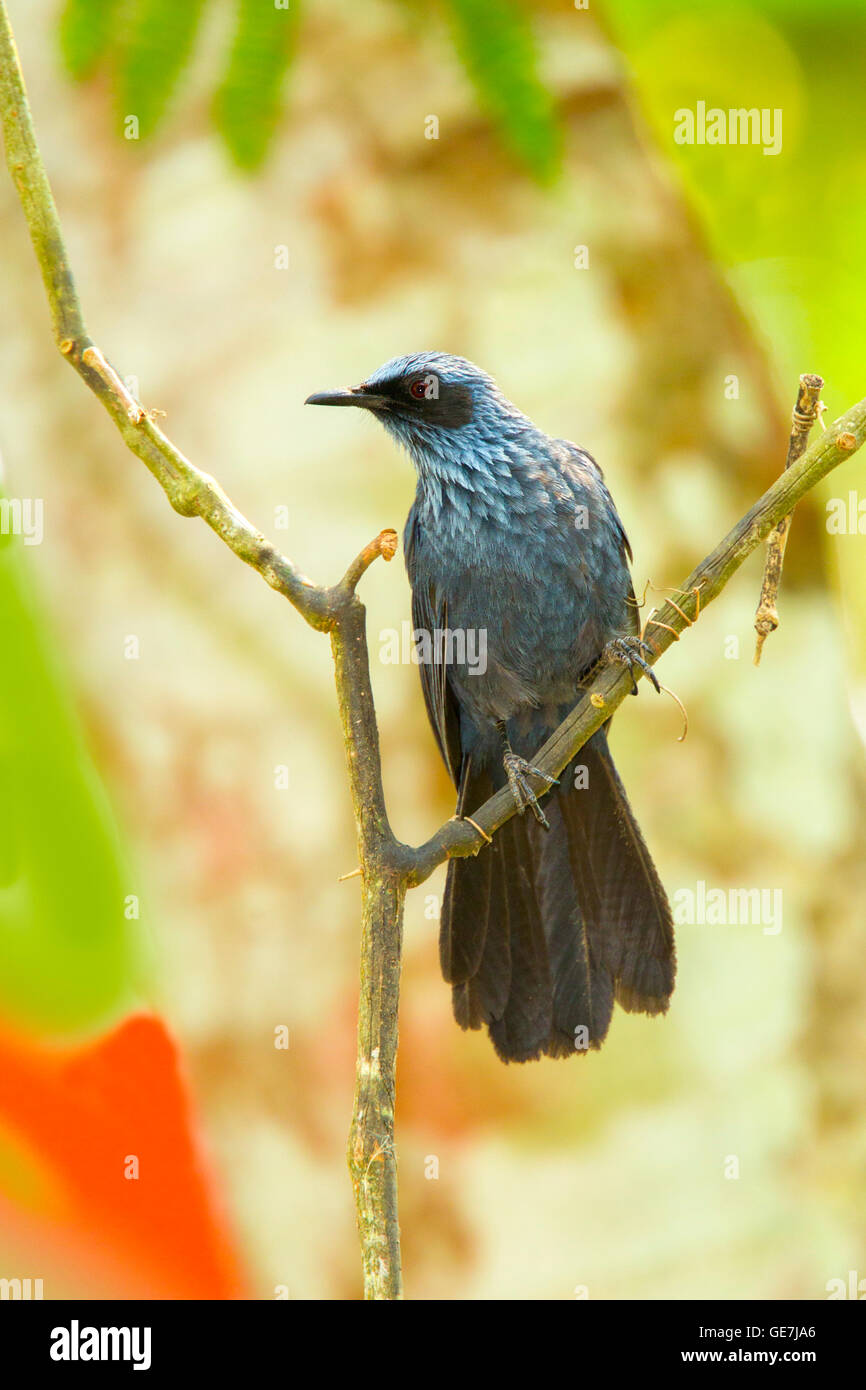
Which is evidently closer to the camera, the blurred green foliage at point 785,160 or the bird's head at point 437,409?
the bird's head at point 437,409

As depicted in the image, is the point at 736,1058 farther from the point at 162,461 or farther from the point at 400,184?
the point at 400,184

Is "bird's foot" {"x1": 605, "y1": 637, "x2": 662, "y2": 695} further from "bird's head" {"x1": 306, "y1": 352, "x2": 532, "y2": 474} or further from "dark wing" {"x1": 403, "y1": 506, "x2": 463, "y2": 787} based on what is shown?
"bird's head" {"x1": 306, "y1": 352, "x2": 532, "y2": 474}

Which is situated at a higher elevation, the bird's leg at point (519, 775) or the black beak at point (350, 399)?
the black beak at point (350, 399)

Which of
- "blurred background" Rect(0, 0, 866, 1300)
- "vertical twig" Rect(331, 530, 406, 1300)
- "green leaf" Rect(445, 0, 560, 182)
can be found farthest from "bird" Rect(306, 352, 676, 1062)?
"vertical twig" Rect(331, 530, 406, 1300)

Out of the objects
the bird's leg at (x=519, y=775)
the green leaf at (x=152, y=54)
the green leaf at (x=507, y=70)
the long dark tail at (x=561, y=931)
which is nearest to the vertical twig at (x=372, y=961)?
the bird's leg at (x=519, y=775)

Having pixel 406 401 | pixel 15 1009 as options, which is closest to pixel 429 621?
pixel 406 401

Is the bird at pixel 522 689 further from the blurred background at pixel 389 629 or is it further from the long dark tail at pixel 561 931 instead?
the blurred background at pixel 389 629
